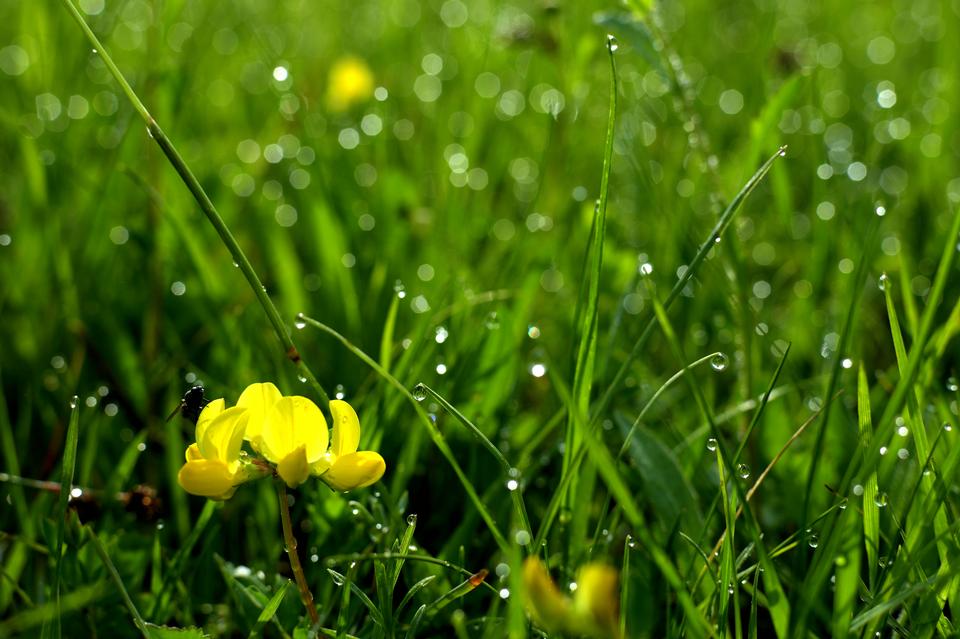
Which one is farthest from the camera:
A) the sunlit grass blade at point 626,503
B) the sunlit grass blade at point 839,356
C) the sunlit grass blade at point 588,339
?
the sunlit grass blade at point 588,339

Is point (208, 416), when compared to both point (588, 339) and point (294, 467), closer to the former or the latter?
point (294, 467)

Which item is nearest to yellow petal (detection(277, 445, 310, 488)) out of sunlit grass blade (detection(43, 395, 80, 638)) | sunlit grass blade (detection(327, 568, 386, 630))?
sunlit grass blade (detection(327, 568, 386, 630))

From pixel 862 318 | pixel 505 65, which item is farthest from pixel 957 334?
pixel 505 65

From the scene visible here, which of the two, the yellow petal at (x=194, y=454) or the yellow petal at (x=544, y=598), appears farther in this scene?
the yellow petal at (x=194, y=454)

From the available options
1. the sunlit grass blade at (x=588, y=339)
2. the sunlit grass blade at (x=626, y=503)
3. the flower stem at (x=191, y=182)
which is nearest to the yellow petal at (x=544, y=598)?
the sunlit grass blade at (x=626, y=503)

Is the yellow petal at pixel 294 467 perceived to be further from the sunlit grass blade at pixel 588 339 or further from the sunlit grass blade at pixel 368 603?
the sunlit grass blade at pixel 588 339

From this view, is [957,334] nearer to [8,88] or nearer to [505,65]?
[505,65]

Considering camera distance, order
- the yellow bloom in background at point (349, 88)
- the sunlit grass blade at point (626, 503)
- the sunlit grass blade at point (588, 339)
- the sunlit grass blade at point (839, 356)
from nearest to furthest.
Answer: the sunlit grass blade at point (626, 503), the sunlit grass blade at point (839, 356), the sunlit grass blade at point (588, 339), the yellow bloom in background at point (349, 88)
